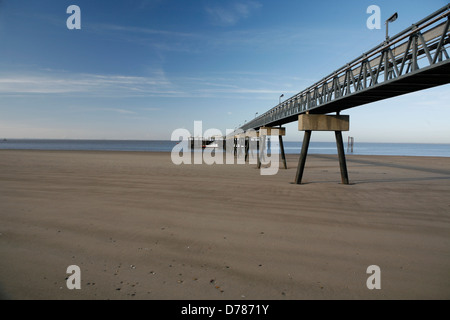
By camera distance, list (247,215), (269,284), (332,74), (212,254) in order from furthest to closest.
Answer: (332,74)
(247,215)
(212,254)
(269,284)

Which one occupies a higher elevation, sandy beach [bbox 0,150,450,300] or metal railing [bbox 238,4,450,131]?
metal railing [bbox 238,4,450,131]

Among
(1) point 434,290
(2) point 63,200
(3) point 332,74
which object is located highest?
(3) point 332,74

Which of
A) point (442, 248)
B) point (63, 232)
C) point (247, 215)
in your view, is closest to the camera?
point (442, 248)

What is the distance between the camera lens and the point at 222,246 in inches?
185

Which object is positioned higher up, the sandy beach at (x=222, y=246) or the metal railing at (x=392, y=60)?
Answer: the metal railing at (x=392, y=60)

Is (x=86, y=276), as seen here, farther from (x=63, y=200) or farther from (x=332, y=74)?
(x=332, y=74)

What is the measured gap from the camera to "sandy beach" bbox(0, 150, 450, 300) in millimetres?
3402

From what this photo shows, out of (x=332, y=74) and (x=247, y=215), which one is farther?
(x=332, y=74)

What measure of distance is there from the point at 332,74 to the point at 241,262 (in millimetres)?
10297

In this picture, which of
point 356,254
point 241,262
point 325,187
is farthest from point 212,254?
point 325,187

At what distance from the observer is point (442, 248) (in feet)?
15.4

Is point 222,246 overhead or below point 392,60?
below

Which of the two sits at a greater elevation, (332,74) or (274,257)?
(332,74)

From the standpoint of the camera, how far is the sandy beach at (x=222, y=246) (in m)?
3.40
